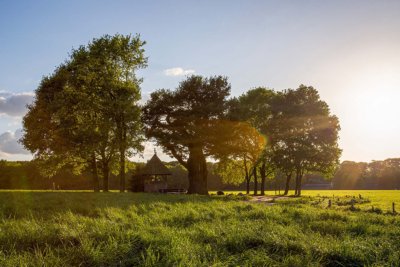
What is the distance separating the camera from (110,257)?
6574 mm

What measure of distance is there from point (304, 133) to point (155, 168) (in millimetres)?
22758

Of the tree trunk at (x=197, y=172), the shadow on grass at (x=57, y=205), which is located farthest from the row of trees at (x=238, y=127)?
the shadow on grass at (x=57, y=205)

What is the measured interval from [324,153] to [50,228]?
151 ft

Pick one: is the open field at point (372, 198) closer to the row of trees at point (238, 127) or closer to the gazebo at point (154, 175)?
the row of trees at point (238, 127)

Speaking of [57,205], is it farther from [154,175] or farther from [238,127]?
[154,175]

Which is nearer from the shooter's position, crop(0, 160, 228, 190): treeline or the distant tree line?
the distant tree line

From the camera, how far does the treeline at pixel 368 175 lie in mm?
113625

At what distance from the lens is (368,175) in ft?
400

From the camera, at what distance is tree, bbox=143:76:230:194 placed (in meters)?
40.2

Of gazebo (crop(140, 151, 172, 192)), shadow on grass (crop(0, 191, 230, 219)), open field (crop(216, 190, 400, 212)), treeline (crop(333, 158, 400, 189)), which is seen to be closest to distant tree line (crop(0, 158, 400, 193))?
treeline (crop(333, 158, 400, 189))

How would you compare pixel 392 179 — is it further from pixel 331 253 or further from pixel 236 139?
pixel 331 253

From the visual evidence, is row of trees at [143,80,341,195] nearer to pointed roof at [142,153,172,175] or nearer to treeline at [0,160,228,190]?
pointed roof at [142,153,172,175]

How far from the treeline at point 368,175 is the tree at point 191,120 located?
3536 inches

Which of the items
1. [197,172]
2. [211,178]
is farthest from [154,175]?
[211,178]
